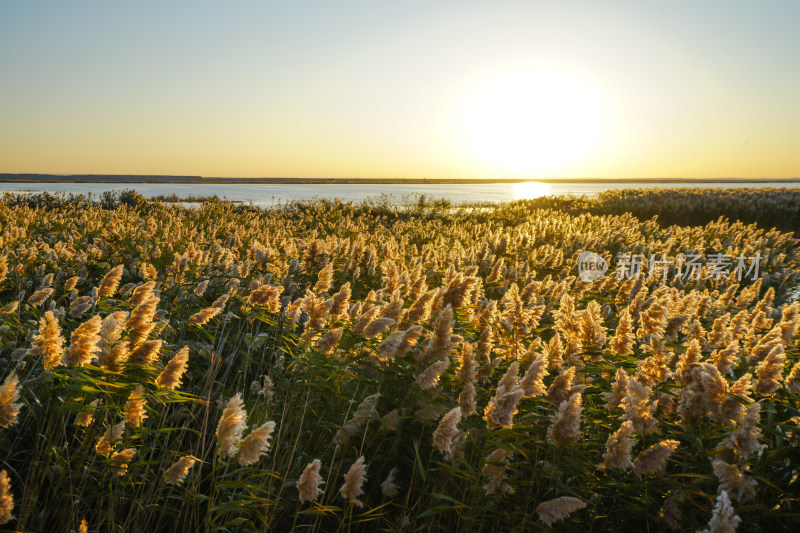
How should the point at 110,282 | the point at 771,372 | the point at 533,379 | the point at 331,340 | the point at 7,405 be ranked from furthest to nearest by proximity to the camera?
the point at 110,282 < the point at 331,340 < the point at 771,372 < the point at 533,379 < the point at 7,405

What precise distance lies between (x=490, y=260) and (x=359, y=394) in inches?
228

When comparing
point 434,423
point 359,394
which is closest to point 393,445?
point 434,423

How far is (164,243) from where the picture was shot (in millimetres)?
9023

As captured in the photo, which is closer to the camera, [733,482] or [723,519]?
[723,519]

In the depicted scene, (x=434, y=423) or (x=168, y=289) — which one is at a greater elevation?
(x=168, y=289)

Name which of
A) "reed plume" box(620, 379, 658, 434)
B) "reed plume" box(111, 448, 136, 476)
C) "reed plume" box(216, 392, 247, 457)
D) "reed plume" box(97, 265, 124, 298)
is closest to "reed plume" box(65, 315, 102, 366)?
"reed plume" box(111, 448, 136, 476)

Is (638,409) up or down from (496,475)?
up

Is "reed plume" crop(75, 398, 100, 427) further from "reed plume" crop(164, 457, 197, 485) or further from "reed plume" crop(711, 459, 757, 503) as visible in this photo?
"reed plume" crop(711, 459, 757, 503)

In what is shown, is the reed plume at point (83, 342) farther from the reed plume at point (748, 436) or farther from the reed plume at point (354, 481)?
the reed plume at point (748, 436)

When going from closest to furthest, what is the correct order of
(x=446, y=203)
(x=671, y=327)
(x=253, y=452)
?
(x=253, y=452) → (x=671, y=327) → (x=446, y=203)

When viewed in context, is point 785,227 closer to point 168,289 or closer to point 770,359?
point 770,359

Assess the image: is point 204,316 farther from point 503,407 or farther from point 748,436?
point 748,436

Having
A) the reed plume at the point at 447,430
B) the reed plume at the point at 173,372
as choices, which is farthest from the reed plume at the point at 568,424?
the reed plume at the point at 173,372

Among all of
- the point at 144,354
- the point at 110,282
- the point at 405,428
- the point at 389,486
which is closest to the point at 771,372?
the point at 405,428
